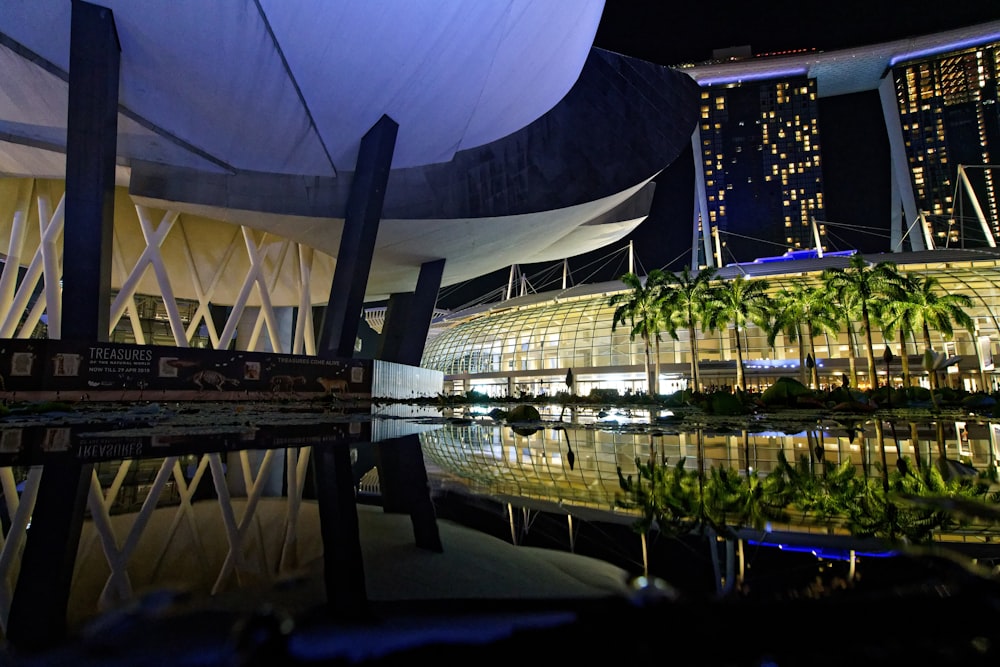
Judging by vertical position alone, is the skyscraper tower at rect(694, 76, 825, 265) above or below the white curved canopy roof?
above

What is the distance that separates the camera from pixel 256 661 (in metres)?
1.05

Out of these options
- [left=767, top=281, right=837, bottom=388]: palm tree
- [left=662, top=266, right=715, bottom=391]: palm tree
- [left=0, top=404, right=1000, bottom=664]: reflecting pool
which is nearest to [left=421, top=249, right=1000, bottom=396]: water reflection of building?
[left=767, top=281, right=837, bottom=388]: palm tree

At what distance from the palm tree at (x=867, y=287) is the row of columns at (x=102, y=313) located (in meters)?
28.8

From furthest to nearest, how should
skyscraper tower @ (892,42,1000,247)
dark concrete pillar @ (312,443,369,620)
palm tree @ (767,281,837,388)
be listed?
1. skyscraper tower @ (892,42,1000,247)
2. palm tree @ (767,281,837,388)
3. dark concrete pillar @ (312,443,369,620)

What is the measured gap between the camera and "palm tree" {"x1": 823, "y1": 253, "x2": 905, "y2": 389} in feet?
116

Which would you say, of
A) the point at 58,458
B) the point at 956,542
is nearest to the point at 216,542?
the point at 956,542

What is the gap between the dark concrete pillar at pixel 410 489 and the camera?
2.43 m

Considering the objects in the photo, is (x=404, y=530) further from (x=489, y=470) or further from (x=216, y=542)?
(x=489, y=470)

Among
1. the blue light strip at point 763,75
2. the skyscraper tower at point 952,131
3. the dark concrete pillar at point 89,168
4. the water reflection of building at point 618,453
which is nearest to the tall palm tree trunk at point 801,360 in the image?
the water reflection of building at point 618,453

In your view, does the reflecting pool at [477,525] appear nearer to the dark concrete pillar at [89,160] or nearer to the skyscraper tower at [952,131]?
the dark concrete pillar at [89,160]

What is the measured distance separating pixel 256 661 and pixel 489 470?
139 inches

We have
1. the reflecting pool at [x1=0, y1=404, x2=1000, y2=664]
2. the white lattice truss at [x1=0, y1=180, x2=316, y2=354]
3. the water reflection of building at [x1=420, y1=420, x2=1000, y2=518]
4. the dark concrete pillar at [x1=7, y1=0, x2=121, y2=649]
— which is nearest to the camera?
the reflecting pool at [x1=0, y1=404, x2=1000, y2=664]

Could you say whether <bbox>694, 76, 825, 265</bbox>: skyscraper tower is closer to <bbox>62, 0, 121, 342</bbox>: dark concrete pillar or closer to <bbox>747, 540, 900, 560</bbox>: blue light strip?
<bbox>62, 0, 121, 342</bbox>: dark concrete pillar

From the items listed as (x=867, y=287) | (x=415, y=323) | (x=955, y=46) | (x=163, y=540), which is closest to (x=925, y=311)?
(x=867, y=287)
